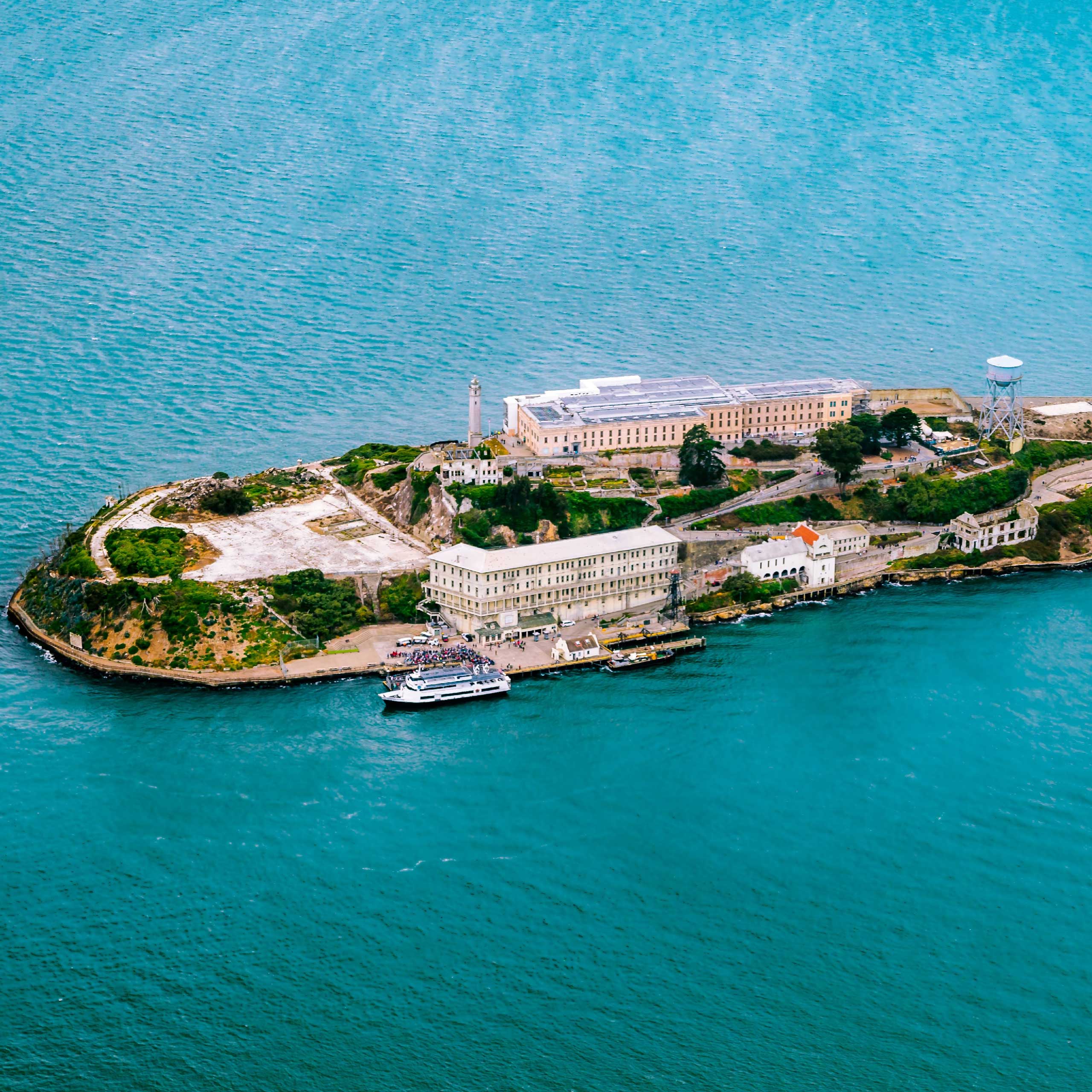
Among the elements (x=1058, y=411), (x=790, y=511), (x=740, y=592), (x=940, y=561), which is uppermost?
(x=1058, y=411)

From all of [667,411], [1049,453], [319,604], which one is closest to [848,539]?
[667,411]

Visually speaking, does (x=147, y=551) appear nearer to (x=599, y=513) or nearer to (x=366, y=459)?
(x=366, y=459)

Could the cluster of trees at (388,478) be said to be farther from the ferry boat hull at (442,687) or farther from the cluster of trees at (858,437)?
the cluster of trees at (858,437)

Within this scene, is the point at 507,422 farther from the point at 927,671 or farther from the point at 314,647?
the point at 927,671

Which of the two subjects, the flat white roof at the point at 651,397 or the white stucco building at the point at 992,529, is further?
the flat white roof at the point at 651,397

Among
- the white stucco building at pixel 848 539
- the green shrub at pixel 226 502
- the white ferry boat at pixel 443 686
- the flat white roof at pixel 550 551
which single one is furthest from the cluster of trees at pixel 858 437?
the green shrub at pixel 226 502

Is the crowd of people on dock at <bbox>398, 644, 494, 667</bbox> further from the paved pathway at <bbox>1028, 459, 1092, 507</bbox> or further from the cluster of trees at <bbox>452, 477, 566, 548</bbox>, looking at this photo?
the paved pathway at <bbox>1028, 459, 1092, 507</bbox>
